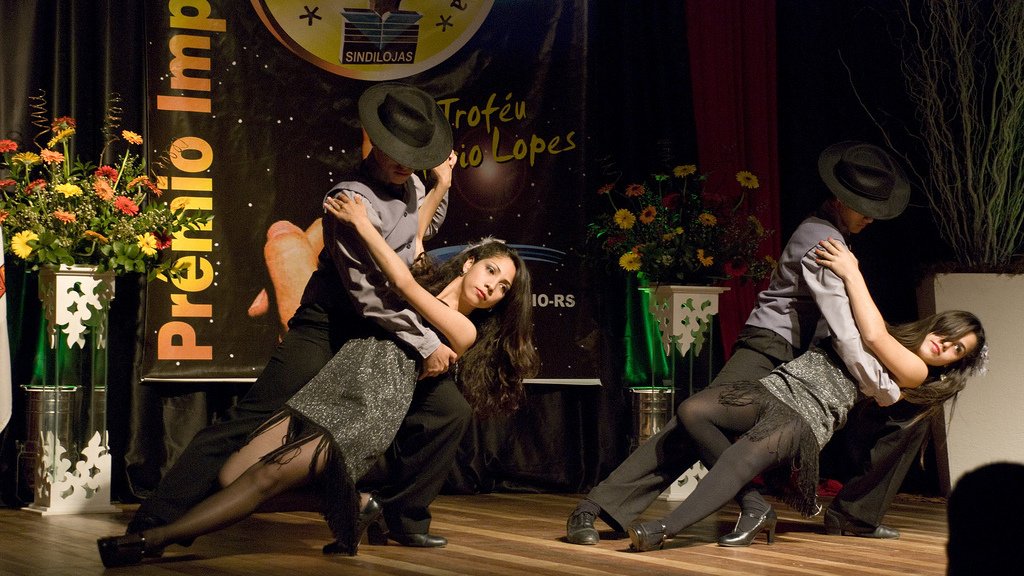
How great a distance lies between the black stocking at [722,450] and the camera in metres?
2.95

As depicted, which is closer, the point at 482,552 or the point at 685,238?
the point at 482,552

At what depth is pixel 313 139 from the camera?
432 centimetres

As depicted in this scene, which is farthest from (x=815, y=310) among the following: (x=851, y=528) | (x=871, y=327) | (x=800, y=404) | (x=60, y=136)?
(x=60, y=136)

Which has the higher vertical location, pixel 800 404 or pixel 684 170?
pixel 684 170

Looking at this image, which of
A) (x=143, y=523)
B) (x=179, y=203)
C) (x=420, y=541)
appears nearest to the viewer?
(x=143, y=523)

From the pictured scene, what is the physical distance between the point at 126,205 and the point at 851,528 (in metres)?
2.71

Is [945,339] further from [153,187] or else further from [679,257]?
[153,187]

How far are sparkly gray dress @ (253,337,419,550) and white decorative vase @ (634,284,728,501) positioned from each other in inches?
72.8

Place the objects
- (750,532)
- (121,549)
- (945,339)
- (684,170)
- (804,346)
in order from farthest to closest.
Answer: (684,170) → (804,346) → (945,339) → (750,532) → (121,549)

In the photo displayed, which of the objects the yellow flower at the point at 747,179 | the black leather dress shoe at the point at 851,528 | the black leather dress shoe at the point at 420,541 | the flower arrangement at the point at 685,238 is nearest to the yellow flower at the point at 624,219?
the flower arrangement at the point at 685,238

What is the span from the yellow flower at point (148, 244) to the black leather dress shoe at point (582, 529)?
182 cm

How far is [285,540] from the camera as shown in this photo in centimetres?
309

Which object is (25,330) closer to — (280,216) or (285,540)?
(280,216)

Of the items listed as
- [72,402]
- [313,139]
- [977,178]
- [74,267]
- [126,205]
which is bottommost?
[72,402]
